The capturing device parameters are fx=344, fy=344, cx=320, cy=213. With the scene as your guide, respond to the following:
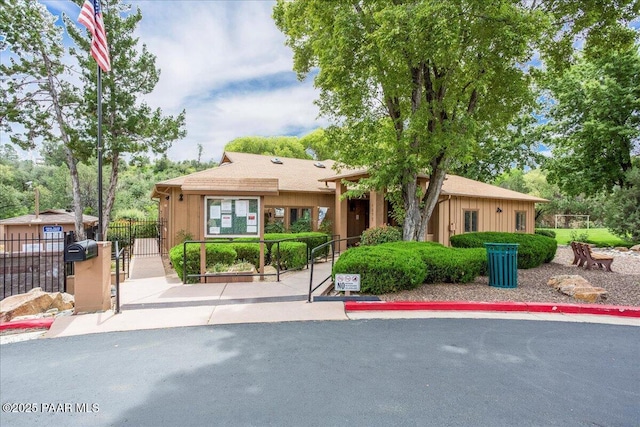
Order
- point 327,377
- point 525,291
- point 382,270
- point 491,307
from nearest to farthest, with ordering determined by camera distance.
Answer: point 327,377 → point 491,307 → point 382,270 → point 525,291

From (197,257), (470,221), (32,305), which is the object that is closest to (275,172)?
(197,257)

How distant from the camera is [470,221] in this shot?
1620 cm

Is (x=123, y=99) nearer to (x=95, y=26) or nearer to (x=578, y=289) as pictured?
(x=95, y=26)

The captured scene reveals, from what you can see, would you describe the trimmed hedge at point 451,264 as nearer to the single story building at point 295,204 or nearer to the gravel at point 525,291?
the gravel at point 525,291

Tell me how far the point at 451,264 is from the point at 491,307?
1.57m

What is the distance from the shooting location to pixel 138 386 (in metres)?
3.36

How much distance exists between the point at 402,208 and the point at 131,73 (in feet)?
39.1

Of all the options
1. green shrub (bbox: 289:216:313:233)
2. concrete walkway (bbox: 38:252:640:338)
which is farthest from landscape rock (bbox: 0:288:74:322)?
green shrub (bbox: 289:216:313:233)

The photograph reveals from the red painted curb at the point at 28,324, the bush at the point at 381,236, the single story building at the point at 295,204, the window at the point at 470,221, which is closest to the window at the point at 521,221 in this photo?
the single story building at the point at 295,204

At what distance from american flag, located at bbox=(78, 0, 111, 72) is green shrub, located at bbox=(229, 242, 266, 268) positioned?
5261mm

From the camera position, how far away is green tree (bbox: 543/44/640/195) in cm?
1830

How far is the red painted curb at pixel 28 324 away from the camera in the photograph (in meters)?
5.00

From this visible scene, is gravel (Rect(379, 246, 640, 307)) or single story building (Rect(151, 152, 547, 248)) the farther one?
single story building (Rect(151, 152, 547, 248))

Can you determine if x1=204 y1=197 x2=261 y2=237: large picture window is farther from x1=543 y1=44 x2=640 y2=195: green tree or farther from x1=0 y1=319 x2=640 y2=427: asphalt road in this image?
x1=543 y1=44 x2=640 y2=195: green tree
